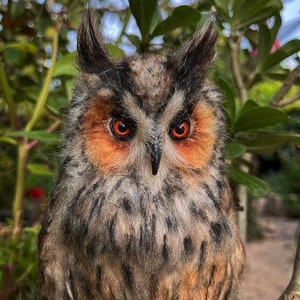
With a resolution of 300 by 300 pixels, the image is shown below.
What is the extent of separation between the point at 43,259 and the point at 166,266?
0.32 metres

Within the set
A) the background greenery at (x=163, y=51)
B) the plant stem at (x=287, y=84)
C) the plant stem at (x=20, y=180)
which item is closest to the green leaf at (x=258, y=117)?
the background greenery at (x=163, y=51)

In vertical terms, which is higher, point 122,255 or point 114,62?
point 114,62

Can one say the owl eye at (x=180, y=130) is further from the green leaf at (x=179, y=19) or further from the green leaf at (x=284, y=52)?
the green leaf at (x=284, y=52)

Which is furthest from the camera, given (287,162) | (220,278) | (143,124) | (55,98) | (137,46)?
(55,98)

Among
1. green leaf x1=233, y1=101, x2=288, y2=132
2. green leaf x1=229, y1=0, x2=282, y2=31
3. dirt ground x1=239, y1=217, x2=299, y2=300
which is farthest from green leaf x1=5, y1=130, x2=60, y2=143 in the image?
dirt ground x1=239, y1=217, x2=299, y2=300

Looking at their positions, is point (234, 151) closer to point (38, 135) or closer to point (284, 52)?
point (284, 52)

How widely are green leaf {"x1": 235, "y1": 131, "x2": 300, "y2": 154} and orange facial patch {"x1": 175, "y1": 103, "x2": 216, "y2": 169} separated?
0.92 ft

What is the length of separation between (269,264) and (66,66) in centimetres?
257

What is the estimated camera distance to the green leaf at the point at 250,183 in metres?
1.31

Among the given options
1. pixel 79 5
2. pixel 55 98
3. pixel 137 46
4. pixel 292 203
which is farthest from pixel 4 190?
pixel 292 203

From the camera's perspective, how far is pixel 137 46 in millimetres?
1449

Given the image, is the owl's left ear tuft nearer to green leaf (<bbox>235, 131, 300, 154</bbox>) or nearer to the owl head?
the owl head

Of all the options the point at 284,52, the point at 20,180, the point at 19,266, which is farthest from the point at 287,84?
the point at 19,266

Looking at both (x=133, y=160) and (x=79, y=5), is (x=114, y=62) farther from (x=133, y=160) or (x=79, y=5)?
(x=79, y=5)
